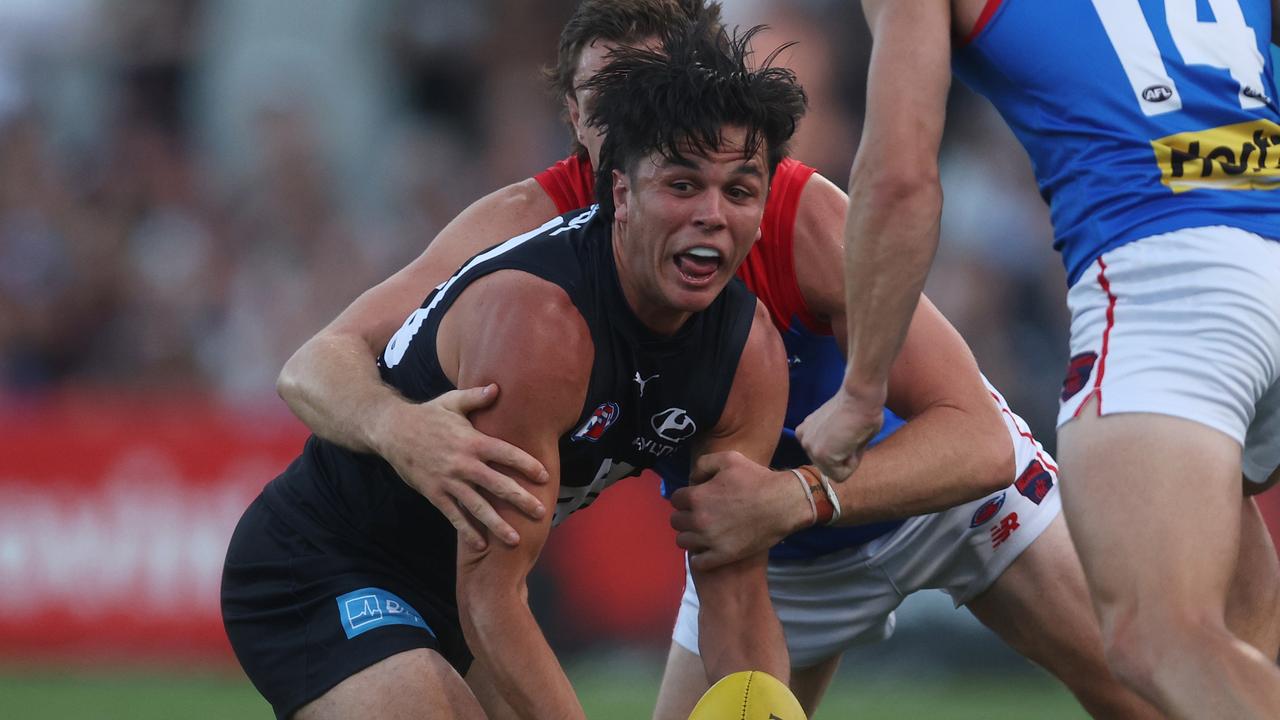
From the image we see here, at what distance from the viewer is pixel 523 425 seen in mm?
3941

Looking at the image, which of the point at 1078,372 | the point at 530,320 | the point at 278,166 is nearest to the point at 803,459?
the point at 530,320

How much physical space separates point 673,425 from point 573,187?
44.3 inches

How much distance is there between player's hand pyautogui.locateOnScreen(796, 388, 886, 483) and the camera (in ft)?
12.4

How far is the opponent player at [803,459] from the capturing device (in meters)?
4.34

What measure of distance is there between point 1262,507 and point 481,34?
6.13m

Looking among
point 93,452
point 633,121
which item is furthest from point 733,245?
point 93,452

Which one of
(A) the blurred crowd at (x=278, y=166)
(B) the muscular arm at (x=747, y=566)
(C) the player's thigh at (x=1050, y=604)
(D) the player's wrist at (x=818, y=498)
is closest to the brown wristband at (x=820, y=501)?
(D) the player's wrist at (x=818, y=498)

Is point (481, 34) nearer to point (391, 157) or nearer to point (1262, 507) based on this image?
point (391, 157)

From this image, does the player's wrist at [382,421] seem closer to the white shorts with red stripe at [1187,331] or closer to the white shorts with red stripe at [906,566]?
the white shorts with red stripe at [906,566]

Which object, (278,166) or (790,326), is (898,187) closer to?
(790,326)

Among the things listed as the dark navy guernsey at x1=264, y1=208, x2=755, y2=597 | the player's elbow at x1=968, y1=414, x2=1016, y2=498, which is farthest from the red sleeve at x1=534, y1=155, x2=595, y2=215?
the player's elbow at x1=968, y1=414, x2=1016, y2=498

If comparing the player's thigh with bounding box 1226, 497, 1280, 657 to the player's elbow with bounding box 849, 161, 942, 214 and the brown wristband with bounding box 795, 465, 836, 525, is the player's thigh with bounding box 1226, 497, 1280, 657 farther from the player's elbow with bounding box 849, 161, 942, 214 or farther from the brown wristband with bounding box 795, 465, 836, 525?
the player's elbow with bounding box 849, 161, 942, 214

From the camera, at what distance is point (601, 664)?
897 cm

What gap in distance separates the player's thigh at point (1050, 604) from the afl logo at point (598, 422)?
153 cm
